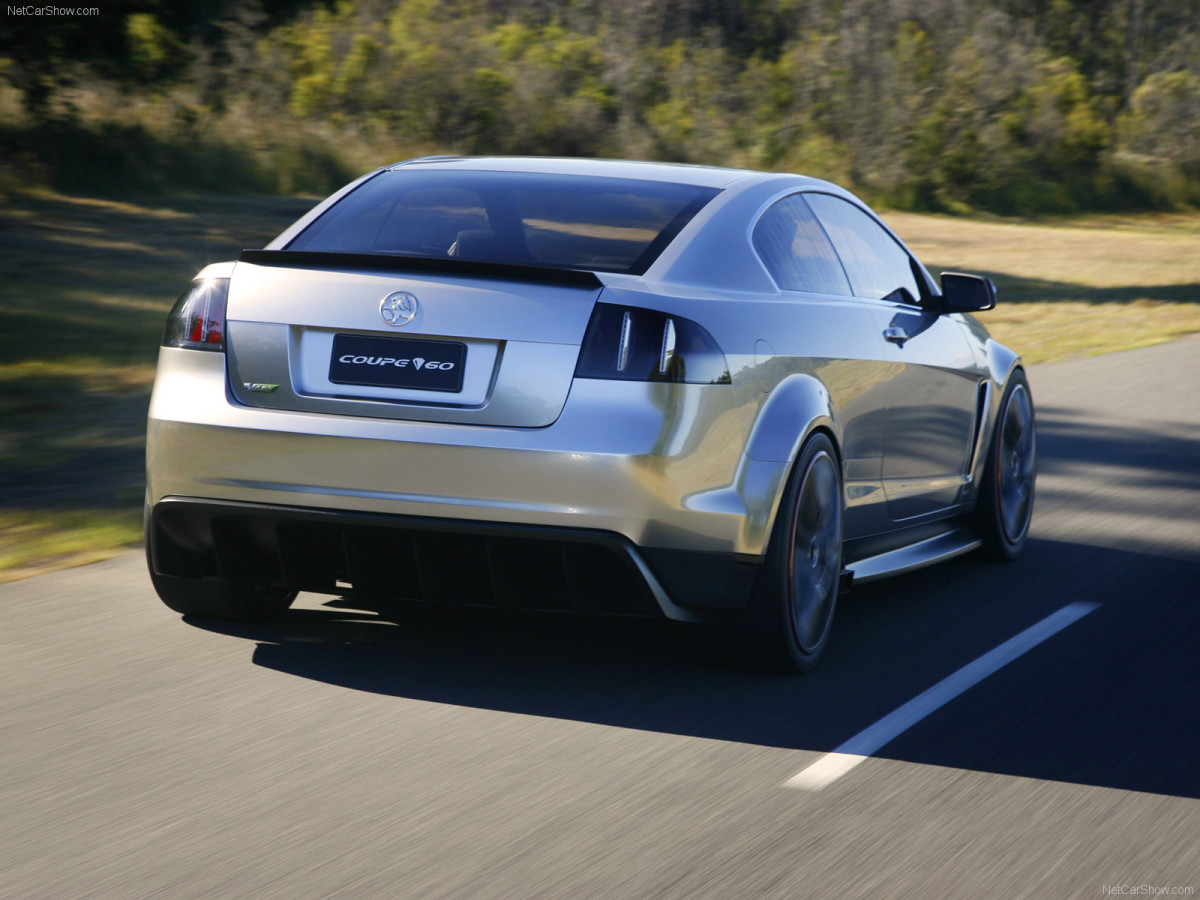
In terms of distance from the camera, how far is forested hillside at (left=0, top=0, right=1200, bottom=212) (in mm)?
24859

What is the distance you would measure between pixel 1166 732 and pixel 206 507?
9.37 feet

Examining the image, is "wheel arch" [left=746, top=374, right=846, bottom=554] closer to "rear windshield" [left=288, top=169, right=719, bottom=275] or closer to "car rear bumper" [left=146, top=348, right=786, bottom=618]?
"car rear bumper" [left=146, top=348, right=786, bottom=618]

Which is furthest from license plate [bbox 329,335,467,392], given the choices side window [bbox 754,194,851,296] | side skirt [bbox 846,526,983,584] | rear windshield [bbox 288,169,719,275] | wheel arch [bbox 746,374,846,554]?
side skirt [bbox 846,526,983,584]

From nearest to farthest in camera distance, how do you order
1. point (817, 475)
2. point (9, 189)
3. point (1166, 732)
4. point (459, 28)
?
1. point (1166, 732)
2. point (817, 475)
3. point (9, 189)
4. point (459, 28)

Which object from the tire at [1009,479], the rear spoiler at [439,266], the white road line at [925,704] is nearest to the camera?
the white road line at [925,704]

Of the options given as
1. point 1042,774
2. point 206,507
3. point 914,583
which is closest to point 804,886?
point 1042,774

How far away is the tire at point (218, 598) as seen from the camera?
17.9 ft

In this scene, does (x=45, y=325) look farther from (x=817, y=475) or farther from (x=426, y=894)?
(x=426, y=894)

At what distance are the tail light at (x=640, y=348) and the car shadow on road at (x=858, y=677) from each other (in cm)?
98

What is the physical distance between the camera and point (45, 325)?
1323cm

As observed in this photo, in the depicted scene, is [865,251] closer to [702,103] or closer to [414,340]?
[414,340]

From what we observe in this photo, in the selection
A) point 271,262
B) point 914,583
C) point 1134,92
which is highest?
point 271,262

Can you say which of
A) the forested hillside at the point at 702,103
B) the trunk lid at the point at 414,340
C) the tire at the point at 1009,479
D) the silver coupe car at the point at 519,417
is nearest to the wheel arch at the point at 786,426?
the silver coupe car at the point at 519,417

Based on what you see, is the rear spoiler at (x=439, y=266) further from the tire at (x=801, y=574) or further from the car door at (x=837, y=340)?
the tire at (x=801, y=574)
